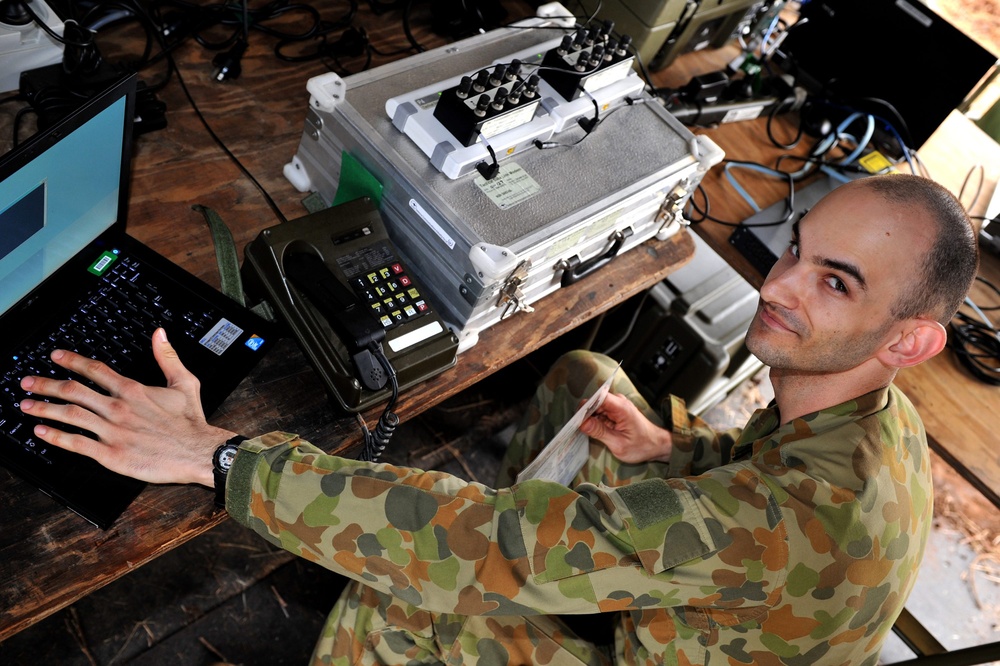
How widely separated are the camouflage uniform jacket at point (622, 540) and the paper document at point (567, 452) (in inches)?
9.8

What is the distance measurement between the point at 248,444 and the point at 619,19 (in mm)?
1417

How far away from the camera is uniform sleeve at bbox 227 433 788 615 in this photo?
1.05 meters

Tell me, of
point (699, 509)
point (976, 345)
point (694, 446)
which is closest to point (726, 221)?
point (694, 446)

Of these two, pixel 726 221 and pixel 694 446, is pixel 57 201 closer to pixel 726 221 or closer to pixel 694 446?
pixel 694 446

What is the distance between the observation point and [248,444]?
1.08 m

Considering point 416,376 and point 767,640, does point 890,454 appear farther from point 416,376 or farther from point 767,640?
point 416,376

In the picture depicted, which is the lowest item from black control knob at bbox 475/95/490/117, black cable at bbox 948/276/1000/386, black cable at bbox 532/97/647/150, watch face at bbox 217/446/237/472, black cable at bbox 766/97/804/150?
watch face at bbox 217/446/237/472

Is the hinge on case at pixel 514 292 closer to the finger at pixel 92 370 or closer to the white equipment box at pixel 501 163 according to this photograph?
the white equipment box at pixel 501 163

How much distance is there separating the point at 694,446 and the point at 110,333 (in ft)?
3.37

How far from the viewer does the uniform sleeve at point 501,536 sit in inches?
41.2

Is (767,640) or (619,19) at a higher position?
(619,19)

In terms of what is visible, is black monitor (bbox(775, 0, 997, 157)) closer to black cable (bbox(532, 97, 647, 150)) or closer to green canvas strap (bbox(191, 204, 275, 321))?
black cable (bbox(532, 97, 647, 150))

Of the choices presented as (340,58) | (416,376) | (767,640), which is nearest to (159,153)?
(340,58)

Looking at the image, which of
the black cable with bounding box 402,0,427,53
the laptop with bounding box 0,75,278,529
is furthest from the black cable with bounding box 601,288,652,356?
the laptop with bounding box 0,75,278,529
